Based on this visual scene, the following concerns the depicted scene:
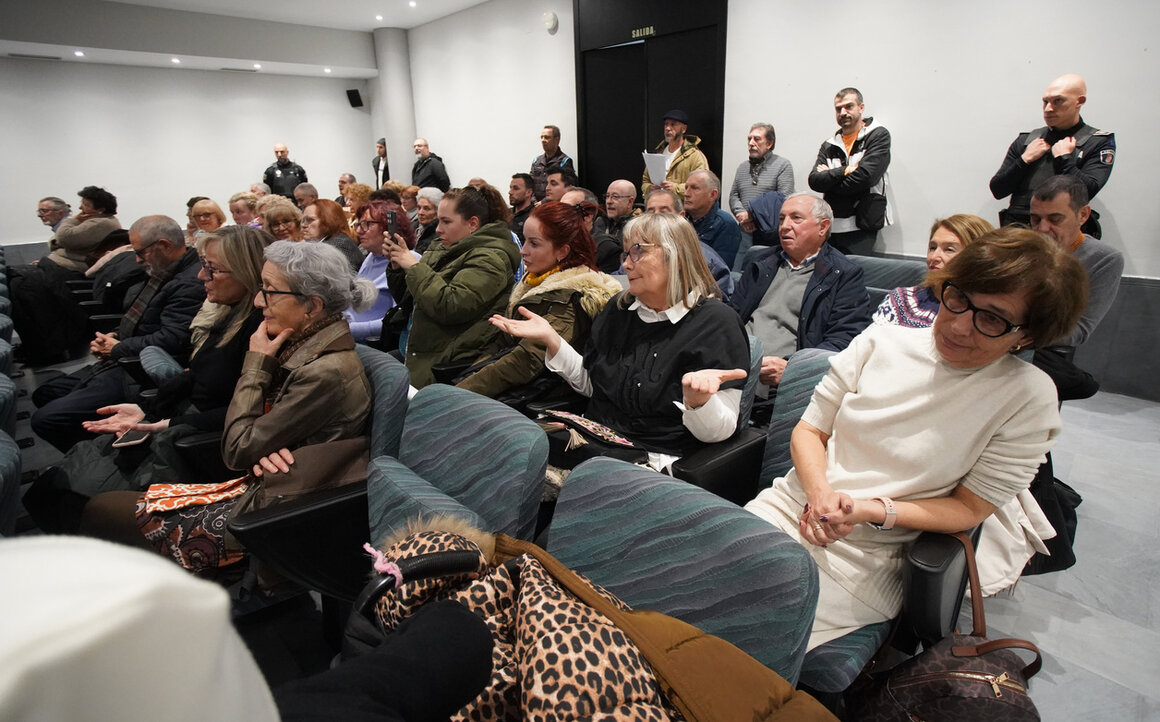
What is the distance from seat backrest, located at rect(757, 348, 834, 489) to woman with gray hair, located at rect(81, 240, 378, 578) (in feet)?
3.92

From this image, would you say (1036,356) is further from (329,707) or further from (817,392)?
(329,707)

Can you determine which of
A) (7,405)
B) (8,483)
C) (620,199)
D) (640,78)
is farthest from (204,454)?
(640,78)

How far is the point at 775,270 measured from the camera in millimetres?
2867

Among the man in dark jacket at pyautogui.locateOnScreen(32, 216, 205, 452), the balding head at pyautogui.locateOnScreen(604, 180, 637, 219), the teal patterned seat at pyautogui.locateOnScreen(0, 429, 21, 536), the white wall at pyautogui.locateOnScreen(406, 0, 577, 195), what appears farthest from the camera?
the white wall at pyautogui.locateOnScreen(406, 0, 577, 195)

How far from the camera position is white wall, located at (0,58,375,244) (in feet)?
30.8

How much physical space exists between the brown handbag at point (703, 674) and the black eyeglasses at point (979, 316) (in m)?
0.84

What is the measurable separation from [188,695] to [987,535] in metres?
1.64

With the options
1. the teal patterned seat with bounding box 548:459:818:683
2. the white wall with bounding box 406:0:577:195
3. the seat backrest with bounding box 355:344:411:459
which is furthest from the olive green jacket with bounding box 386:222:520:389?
the white wall with bounding box 406:0:577:195

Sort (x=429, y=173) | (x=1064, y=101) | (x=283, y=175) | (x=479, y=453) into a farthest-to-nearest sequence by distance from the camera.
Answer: (x=283, y=175) < (x=429, y=173) < (x=1064, y=101) < (x=479, y=453)

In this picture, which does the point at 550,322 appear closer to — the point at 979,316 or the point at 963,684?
the point at 979,316

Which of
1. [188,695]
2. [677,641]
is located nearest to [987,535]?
[677,641]

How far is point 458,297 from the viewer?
267 centimetres

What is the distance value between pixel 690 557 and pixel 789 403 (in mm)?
840

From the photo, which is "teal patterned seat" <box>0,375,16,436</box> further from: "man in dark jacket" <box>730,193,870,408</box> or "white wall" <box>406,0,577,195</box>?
"white wall" <box>406,0,577,195</box>
